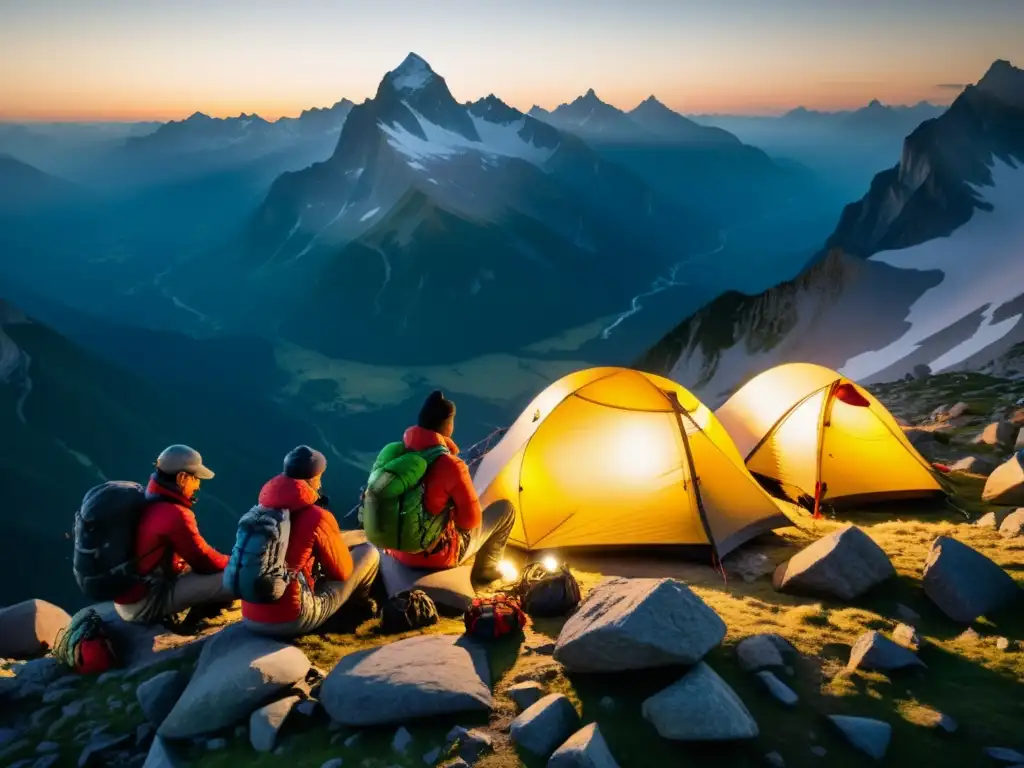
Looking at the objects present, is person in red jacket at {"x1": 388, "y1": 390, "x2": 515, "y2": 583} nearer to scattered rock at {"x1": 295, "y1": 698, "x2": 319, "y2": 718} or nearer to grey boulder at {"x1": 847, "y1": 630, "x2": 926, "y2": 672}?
scattered rock at {"x1": 295, "y1": 698, "x2": 319, "y2": 718}

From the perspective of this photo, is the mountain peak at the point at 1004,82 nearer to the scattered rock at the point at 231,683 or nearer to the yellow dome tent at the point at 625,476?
the yellow dome tent at the point at 625,476

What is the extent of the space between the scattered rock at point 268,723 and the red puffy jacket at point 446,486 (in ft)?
9.80

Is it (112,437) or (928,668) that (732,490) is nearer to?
(928,668)

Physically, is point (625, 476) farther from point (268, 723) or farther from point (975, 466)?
point (975, 466)

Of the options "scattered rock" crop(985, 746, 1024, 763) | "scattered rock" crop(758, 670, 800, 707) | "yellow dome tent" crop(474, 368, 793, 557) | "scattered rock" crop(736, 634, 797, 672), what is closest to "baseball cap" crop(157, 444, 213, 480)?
"yellow dome tent" crop(474, 368, 793, 557)

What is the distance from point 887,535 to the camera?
12008 mm

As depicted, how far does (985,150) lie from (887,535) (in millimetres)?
146000

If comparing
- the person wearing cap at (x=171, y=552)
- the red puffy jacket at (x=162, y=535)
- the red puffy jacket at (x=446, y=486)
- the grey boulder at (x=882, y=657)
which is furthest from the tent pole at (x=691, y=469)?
the red puffy jacket at (x=162, y=535)

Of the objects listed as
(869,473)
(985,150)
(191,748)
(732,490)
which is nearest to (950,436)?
(869,473)

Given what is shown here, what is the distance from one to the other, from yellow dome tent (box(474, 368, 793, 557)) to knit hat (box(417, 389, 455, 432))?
320cm

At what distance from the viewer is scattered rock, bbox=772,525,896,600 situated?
913 centimetres

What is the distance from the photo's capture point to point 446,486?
920 centimetres

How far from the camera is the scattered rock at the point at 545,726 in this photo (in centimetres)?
632

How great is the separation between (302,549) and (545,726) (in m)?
3.44
